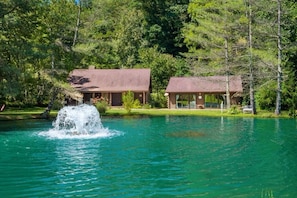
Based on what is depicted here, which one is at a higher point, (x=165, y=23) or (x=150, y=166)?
(x=165, y=23)

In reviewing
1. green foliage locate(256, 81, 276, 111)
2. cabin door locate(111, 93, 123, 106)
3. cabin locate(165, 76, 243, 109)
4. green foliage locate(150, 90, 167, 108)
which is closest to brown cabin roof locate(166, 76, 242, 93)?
cabin locate(165, 76, 243, 109)

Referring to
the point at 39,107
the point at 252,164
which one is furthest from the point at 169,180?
the point at 39,107

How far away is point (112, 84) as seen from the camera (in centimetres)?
4703

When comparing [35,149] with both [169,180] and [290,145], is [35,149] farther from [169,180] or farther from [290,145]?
[290,145]

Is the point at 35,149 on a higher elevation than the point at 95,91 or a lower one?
lower

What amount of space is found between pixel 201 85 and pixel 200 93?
953 mm

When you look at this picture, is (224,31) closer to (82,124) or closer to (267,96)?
(267,96)

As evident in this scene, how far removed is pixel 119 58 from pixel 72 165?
47.2 m

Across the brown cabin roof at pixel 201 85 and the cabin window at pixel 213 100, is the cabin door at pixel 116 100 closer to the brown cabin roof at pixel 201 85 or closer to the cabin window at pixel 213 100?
the brown cabin roof at pixel 201 85

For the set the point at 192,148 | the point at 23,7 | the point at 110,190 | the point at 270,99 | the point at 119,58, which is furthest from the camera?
the point at 119,58

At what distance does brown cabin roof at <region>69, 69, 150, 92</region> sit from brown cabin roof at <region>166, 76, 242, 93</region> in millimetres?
3342

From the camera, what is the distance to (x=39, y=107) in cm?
4425

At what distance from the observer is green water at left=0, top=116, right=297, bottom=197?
8984 mm

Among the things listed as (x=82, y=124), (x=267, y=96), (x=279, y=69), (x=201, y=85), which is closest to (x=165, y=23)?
(x=201, y=85)
